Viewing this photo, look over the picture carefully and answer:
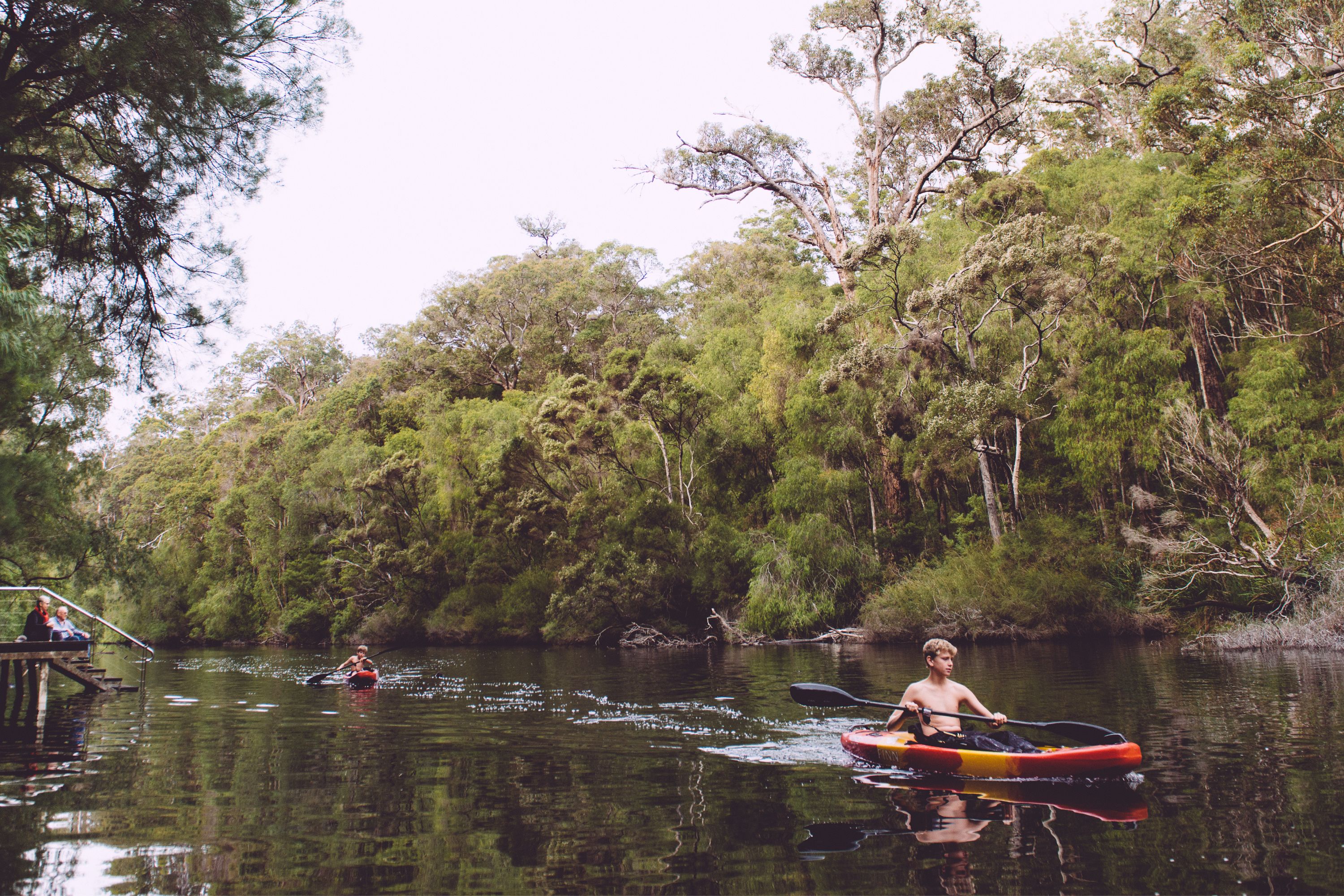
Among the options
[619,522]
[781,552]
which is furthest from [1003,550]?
[619,522]

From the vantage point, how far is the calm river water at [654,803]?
428cm

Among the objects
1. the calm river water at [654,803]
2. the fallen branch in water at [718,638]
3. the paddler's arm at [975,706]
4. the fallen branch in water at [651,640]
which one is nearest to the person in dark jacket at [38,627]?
the calm river water at [654,803]

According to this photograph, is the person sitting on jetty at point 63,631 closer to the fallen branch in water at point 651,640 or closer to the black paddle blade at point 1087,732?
the black paddle blade at point 1087,732

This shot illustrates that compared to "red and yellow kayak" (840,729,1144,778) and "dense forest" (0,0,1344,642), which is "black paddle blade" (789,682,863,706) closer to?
"red and yellow kayak" (840,729,1144,778)

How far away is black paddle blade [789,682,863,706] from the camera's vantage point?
312 inches

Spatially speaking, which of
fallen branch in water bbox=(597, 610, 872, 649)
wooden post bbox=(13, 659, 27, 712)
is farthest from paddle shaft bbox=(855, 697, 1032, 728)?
fallen branch in water bbox=(597, 610, 872, 649)

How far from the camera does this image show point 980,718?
694cm

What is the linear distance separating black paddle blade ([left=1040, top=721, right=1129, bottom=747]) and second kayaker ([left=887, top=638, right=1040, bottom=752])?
25 cm

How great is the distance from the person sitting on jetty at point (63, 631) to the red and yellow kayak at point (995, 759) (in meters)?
10.6

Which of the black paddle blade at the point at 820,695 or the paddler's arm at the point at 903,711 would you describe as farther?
the black paddle blade at the point at 820,695

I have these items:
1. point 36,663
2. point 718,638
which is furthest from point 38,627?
point 718,638

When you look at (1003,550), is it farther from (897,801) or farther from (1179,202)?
(897,801)

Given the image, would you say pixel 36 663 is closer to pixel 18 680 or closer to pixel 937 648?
pixel 18 680

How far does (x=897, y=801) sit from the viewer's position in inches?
236
